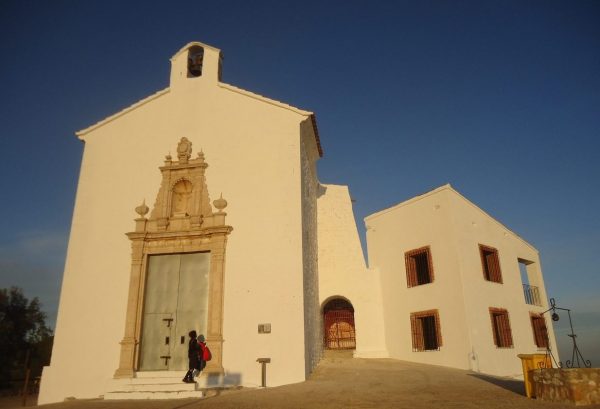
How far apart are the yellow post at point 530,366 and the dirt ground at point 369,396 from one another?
20cm

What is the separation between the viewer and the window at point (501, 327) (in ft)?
47.8

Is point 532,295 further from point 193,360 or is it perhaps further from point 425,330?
point 193,360

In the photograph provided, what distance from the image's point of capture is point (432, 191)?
50.6 ft

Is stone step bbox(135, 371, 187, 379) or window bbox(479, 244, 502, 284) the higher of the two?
window bbox(479, 244, 502, 284)

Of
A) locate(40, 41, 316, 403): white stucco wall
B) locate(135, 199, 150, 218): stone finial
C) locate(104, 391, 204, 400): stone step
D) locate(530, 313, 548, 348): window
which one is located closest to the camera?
locate(104, 391, 204, 400): stone step

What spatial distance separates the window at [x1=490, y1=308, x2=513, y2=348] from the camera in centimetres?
1456

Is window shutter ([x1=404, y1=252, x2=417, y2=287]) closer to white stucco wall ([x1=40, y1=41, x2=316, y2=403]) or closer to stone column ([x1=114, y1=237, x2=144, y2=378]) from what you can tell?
white stucco wall ([x1=40, y1=41, x2=316, y2=403])

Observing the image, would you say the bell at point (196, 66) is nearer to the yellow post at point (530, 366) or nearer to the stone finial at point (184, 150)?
the stone finial at point (184, 150)

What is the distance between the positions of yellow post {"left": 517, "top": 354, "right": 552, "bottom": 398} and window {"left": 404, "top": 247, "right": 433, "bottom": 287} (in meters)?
6.97

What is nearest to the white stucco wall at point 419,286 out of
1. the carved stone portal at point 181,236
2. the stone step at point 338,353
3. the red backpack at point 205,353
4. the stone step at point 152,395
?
the stone step at point 338,353

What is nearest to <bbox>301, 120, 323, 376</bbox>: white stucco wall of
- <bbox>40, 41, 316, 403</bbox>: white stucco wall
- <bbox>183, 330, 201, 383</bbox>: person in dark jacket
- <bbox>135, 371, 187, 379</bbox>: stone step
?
<bbox>40, 41, 316, 403</bbox>: white stucco wall

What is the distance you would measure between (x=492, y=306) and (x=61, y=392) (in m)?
12.7

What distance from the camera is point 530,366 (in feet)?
25.5

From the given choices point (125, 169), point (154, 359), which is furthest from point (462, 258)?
point (125, 169)
